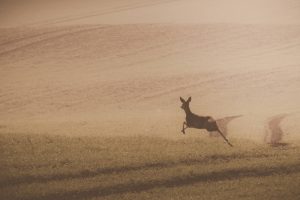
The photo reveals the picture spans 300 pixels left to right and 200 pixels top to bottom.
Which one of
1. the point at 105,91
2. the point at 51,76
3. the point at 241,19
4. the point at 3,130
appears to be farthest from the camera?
the point at 241,19

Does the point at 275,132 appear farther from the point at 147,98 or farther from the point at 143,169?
the point at 147,98

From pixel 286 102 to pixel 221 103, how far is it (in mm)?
2414

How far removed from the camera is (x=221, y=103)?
55.8ft

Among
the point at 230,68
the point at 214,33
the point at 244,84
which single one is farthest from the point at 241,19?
the point at 244,84

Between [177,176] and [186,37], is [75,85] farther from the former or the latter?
[177,176]

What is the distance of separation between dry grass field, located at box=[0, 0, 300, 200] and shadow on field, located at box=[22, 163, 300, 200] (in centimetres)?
2

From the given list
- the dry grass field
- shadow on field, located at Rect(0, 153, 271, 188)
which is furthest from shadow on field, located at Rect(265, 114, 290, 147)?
shadow on field, located at Rect(0, 153, 271, 188)

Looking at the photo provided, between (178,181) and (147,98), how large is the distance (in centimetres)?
812

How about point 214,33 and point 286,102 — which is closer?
point 286,102

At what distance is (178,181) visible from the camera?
1005 centimetres

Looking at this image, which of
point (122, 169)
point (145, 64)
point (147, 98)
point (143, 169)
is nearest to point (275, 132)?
point (143, 169)

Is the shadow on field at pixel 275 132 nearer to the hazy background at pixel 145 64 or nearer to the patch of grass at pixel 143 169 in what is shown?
the hazy background at pixel 145 64

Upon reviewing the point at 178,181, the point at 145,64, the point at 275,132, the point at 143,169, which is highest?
the point at 145,64

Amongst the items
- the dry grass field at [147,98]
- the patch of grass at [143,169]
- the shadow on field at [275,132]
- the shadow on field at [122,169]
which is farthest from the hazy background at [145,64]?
the shadow on field at [122,169]
